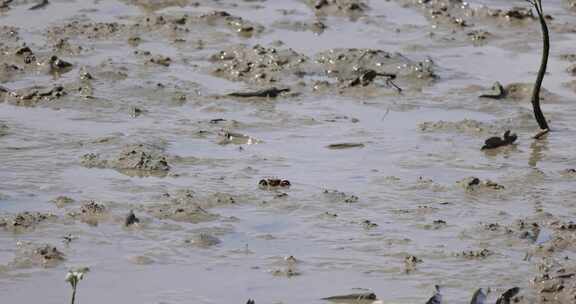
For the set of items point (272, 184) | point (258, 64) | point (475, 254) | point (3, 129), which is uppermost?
point (475, 254)

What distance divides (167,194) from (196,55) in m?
2.96

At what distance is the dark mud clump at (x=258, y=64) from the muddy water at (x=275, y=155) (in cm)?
2

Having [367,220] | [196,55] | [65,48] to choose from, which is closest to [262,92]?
[196,55]

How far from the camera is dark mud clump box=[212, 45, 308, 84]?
864 cm

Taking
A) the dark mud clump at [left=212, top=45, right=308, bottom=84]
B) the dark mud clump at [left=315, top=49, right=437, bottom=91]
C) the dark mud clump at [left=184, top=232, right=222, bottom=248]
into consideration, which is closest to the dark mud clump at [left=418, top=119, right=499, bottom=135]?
the dark mud clump at [left=315, top=49, right=437, bottom=91]

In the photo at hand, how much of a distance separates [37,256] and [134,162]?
4.63 feet

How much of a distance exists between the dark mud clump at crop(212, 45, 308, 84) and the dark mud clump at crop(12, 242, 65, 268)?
327 cm

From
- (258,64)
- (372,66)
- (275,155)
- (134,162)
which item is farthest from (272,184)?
(372,66)

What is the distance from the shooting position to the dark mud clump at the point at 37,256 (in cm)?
536

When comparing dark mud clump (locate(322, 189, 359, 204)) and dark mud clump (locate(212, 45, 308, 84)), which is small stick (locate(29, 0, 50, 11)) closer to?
dark mud clump (locate(212, 45, 308, 84))

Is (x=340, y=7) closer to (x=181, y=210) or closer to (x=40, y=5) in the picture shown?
(x=40, y=5)

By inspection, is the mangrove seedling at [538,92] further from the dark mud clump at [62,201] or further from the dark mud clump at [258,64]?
the dark mud clump at [62,201]

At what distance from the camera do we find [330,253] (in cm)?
563

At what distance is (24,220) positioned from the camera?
5.86 metres
